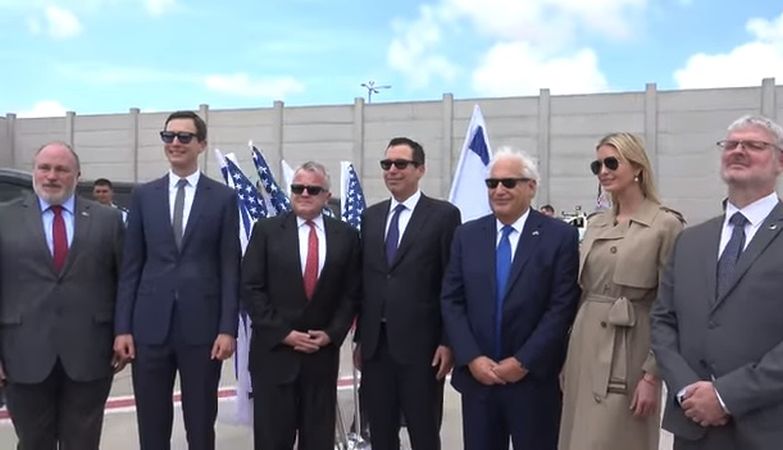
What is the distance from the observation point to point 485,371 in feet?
12.3

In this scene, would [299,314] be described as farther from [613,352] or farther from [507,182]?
[613,352]

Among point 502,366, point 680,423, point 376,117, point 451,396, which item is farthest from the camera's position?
point 376,117

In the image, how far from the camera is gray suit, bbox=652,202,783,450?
2.91m

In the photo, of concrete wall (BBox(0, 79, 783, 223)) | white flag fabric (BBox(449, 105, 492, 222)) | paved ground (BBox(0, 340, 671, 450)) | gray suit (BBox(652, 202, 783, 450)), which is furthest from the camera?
concrete wall (BBox(0, 79, 783, 223))

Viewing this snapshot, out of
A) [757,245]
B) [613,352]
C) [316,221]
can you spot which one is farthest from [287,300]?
[757,245]

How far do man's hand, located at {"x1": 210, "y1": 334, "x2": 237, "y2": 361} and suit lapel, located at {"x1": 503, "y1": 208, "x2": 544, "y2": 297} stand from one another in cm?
138

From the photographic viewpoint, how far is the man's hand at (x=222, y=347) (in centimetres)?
404

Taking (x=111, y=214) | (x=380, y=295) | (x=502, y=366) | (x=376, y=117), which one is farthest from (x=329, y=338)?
(x=376, y=117)

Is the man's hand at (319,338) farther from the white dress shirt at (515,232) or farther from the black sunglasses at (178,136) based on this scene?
the black sunglasses at (178,136)

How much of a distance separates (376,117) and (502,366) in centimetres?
2836

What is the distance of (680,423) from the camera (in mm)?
3148

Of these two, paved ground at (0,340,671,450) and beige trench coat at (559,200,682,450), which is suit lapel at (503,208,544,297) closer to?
beige trench coat at (559,200,682,450)

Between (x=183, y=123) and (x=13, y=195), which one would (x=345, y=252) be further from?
(x=13, y=195)

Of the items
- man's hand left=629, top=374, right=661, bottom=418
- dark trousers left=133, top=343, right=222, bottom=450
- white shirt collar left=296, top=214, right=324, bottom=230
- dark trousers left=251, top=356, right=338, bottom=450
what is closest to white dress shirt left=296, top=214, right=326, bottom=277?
white shirt collar left=296, top=214, right=324, bottom=230
